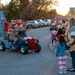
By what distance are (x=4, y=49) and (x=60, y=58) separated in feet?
26.8

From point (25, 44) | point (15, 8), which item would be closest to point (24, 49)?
point (25, 44)

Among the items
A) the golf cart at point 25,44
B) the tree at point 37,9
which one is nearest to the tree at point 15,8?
the tree at point 37,9

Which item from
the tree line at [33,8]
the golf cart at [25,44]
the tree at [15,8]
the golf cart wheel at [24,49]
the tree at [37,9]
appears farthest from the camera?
the tree at [15,8]

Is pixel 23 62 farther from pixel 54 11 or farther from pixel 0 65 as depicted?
pixel 54 11

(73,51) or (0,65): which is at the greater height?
(73,51)

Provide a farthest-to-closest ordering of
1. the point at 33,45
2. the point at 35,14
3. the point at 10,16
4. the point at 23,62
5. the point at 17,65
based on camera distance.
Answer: the point at 10,16
the point at 35,14
the point at 33,45
the point at 23,62
the point at 17,65

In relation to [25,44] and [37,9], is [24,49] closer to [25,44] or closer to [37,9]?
[25,44]

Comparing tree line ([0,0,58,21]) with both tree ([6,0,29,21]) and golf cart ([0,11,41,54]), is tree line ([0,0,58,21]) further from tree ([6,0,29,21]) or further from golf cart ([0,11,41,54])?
golf cart ([0,11,41,54])

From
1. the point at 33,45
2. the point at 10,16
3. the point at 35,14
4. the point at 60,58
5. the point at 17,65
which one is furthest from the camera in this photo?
the point at 10,16

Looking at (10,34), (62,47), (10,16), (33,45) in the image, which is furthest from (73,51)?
(10,16)

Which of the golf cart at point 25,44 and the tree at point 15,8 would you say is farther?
the tree at point 15,8

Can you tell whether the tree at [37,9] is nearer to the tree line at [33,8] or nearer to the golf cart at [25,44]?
the tree line at [33,8]

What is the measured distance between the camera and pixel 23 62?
13141 millimetres

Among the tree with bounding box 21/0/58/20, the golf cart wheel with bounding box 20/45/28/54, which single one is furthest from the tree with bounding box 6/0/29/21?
the golf cart wheel with bounding box 20/45/28/54
